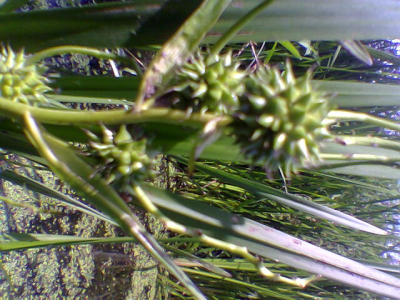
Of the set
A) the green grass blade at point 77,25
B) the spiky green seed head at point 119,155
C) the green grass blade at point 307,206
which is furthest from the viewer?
the green grass blade at point 307,206

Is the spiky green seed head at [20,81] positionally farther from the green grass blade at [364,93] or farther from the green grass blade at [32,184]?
the green grass blade at [364,93]

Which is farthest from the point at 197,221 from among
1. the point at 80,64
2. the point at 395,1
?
the point at 80,64

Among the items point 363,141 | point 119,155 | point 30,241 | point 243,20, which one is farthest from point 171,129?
point 30,241

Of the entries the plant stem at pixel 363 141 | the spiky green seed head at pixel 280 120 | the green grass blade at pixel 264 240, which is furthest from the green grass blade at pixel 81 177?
the plant stem at pixel 363 141

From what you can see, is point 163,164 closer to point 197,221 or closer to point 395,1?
point 197,221

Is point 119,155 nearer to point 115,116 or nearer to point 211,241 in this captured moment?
point 115,116

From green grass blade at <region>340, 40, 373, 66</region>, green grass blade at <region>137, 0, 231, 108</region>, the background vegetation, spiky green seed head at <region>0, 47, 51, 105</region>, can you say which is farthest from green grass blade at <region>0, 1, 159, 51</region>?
green grass blade at <region>340, 40, 373, 66</region>
